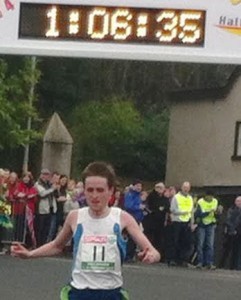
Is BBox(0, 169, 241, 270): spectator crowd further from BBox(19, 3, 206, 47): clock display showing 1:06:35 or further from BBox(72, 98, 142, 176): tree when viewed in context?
BBox(72, 98, 142, 176): tree

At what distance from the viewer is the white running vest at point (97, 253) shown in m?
9.66

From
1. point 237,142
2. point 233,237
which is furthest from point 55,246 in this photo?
point 237,142

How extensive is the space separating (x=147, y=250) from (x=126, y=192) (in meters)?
18.0

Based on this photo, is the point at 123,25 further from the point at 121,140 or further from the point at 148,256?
the point at 121,140

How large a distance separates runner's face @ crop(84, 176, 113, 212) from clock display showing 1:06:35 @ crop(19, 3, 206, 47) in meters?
6.39

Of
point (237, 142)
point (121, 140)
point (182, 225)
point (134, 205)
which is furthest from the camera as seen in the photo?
point (121, 140)

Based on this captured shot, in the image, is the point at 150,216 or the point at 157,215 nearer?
the point at 157,215

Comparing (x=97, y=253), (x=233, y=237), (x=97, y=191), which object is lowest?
(x=233, y=237)

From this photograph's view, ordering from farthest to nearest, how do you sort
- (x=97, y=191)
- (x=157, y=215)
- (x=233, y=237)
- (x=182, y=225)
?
(x=233, y=237) < (x=157, y=215) < (x=182, y=225) < (x=97, y=191)

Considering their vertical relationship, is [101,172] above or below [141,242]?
above

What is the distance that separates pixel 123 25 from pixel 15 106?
1186 inches

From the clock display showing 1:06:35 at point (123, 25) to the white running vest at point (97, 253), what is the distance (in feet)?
20.4

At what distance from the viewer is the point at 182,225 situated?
26953mm

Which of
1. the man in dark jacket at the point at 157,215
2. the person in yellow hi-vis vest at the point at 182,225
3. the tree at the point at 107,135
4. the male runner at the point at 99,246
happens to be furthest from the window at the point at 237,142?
the male runner at the point at 99,246
